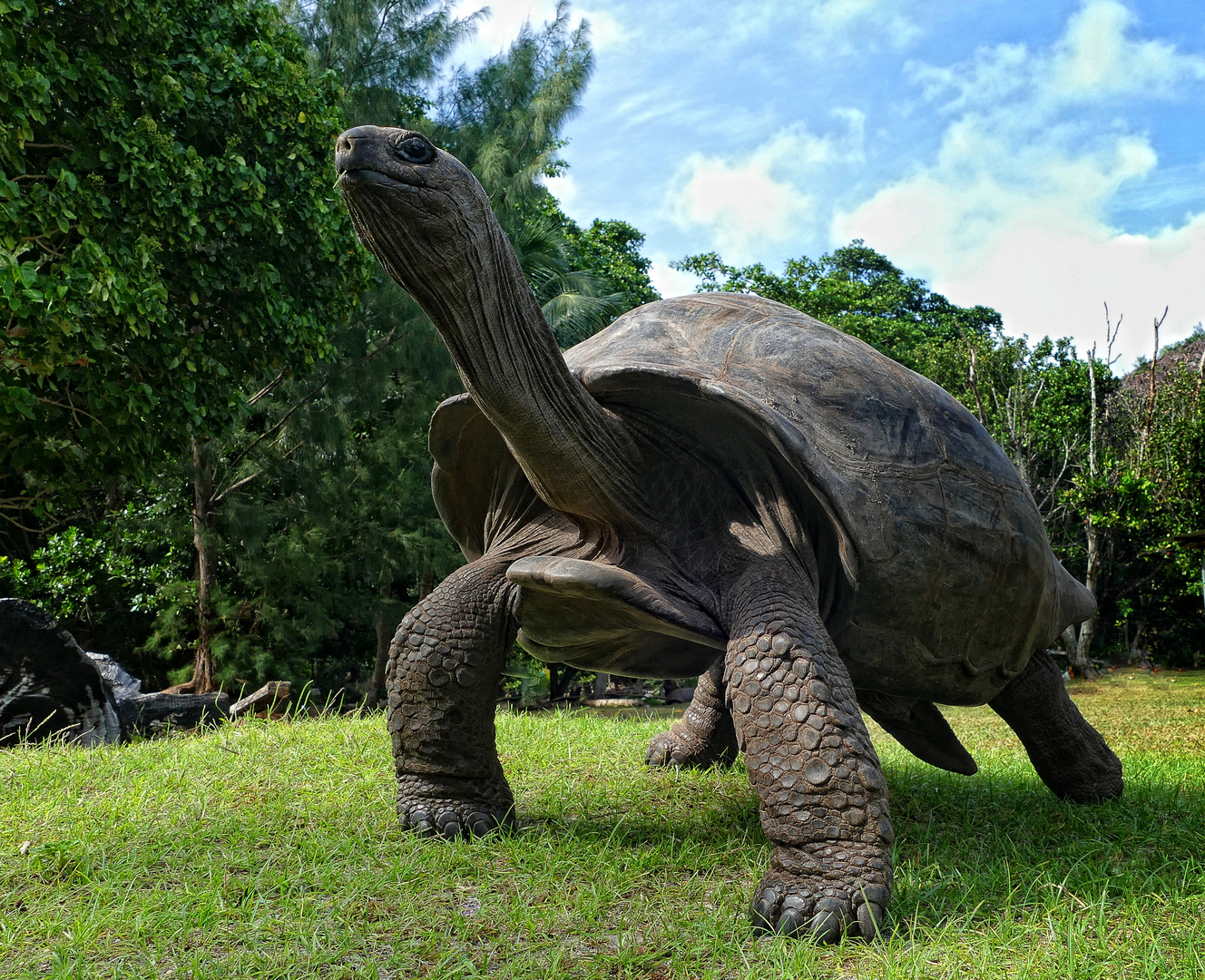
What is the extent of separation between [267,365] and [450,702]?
511cm

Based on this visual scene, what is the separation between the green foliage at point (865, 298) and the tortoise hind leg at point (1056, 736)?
1751 centimetres

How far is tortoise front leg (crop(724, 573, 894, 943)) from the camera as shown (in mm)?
2299

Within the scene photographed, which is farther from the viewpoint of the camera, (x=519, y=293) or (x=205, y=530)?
(x=205, y=530)

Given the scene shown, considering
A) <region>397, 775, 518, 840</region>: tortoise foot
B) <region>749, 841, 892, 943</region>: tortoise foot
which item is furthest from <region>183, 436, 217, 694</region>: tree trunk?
<region>749, 841, 892, 943</region>: tortoise foot

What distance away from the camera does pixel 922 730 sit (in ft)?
12.3

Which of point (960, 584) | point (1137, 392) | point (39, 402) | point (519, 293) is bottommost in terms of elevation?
point (960, 584)

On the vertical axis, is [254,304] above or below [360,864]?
above

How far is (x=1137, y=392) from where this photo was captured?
1816cm

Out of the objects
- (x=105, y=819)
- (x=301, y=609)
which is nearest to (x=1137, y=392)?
(x=301, y=609)

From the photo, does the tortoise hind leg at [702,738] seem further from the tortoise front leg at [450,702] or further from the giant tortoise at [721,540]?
the tortoise front leg at [450,702]

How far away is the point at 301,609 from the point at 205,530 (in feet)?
4.50

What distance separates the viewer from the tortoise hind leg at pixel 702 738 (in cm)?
437

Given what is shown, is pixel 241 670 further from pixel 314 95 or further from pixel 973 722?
pixel 973 722

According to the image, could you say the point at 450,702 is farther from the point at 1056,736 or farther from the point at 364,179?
the point at 1056,736
